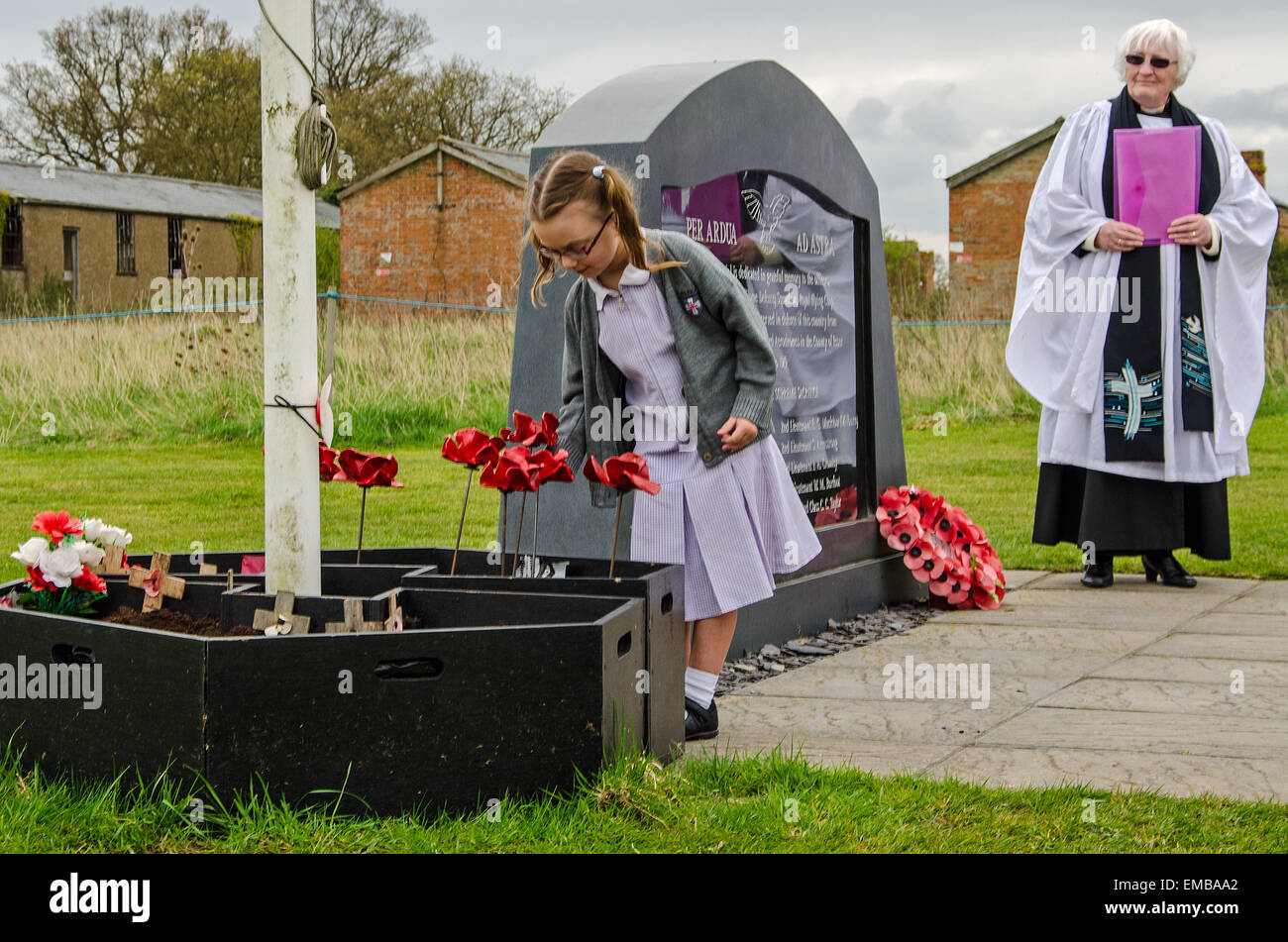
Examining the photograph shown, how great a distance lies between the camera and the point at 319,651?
3.15 metres

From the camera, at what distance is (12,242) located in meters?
42.8

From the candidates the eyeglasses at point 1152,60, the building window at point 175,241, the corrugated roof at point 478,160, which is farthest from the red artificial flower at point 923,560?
the building window at point 175,241

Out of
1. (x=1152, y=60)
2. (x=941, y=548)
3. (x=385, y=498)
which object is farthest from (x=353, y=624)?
(x=385, y=498)

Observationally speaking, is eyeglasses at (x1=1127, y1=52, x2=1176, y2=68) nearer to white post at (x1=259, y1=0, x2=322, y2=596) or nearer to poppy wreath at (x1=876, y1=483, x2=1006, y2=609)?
poppy wreath at (x1=876, y1=483, x2=1006, y2=609)

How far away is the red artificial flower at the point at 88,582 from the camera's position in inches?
147

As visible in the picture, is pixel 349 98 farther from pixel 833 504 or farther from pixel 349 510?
pixel 833 504

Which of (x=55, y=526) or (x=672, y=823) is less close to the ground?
(x=55, y=526)

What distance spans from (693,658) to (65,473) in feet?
26.8

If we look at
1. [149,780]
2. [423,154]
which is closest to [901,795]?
[149,780]

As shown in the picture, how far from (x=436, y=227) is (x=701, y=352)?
3890 cm

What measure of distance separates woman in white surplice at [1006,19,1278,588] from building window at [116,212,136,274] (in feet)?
134

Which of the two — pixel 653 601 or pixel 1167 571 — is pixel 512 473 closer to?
pixel 653 601

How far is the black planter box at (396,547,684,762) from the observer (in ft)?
12.3

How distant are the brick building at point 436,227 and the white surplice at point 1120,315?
32.0 meters
